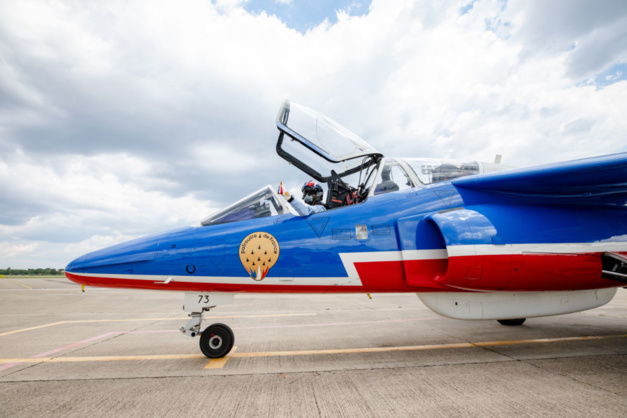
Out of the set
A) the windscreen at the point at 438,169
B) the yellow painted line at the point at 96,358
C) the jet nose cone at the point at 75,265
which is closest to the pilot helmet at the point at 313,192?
the windscreen at the point at 438,169

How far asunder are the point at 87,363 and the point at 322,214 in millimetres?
3541

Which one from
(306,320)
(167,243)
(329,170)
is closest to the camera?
(167,243)

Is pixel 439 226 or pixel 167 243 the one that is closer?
pixel 439 226

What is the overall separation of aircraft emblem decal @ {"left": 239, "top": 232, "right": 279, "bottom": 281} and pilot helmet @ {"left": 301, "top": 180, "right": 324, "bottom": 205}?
1216mm

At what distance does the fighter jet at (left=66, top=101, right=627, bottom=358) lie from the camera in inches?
132

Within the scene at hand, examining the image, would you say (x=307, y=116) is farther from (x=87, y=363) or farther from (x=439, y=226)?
(x=87, y=363)

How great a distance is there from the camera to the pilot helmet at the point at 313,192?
450cm

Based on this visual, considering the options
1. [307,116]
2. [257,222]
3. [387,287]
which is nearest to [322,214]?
[257,222]

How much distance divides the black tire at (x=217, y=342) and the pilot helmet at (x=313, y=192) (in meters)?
2.10

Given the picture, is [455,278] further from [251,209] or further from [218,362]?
[218,362]

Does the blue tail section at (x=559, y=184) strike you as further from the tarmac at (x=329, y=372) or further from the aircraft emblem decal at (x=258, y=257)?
the aircraft emblem decal at (x=258, y=257)

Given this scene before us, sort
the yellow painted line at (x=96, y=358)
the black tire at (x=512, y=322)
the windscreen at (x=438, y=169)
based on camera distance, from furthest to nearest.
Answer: the black tire at (x=512, y=322) < the windscreen at (x=438, y=169) < the yellow painted line at (x=96, y=358)

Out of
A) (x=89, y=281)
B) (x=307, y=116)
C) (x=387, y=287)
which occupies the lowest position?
(x=387, y=287)

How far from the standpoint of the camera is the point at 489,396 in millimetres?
2525
